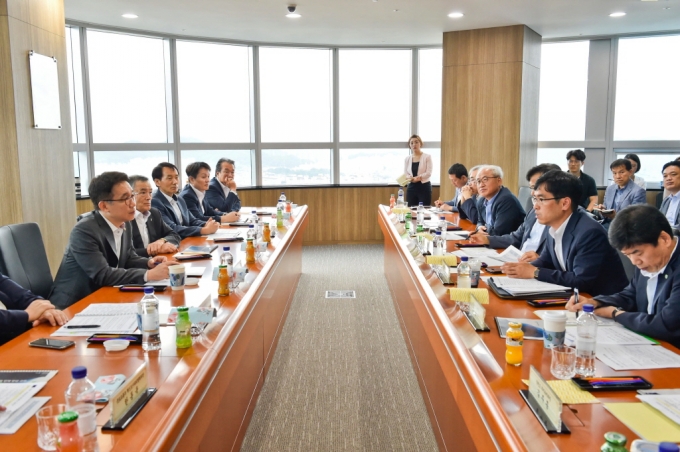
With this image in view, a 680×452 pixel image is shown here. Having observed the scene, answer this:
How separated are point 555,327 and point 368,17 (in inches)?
209

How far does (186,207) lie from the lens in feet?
16.0

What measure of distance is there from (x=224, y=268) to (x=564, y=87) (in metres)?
6.82

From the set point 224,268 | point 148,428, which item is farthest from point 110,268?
point 148,428

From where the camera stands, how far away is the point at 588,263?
8.41ft

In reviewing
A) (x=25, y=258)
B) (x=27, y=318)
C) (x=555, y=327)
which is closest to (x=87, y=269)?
(x=25, y=258)

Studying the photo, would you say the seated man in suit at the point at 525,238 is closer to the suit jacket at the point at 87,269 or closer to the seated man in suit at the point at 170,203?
the seated man in suit at the point at 170,203

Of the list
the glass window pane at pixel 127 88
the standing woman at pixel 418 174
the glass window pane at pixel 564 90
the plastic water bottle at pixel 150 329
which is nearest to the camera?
the plastic water bottle at pixel 150 329

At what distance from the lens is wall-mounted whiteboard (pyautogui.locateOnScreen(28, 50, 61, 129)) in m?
4.16

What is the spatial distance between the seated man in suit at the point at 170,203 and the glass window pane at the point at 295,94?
3842 mm

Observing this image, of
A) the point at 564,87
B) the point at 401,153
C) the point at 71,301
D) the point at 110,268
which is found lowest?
the point at 71,301

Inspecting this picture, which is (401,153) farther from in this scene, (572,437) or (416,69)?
(572,437)

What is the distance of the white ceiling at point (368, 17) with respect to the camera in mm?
5691

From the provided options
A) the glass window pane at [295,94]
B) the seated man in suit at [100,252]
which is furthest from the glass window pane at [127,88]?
the seated man in suit at [100,252]

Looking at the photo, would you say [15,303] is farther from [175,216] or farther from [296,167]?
[296,167]
